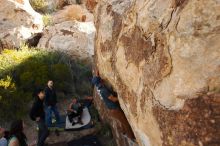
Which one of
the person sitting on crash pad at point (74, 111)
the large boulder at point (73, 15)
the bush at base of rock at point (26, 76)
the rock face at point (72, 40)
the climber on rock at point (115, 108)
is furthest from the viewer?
the large boulder at point (73, 15)

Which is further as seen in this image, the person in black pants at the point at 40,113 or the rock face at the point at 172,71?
the person in black pants at the point at 40,113

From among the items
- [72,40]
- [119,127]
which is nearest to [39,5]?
[72,40]

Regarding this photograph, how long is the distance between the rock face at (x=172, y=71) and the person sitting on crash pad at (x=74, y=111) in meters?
2.85

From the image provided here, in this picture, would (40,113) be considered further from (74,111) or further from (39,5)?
(39,5)

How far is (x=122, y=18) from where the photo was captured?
9281mm

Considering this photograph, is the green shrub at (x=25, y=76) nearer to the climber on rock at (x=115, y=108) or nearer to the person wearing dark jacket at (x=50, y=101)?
the person wearing dark jacket at (x=50, y=101)

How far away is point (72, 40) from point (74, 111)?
518 centimetres

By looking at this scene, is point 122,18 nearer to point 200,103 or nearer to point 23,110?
point 200,103

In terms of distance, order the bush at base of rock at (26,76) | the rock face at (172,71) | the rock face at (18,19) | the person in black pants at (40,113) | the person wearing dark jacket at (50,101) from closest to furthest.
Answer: the rock face at (172,71), the person in black pants at (40,113), the person wearing dark jacket at (50,101), the bush at base of rock at (26,76), the rock face at (18,19)

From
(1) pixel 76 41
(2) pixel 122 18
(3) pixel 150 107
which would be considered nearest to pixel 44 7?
(1) pixel 76 41

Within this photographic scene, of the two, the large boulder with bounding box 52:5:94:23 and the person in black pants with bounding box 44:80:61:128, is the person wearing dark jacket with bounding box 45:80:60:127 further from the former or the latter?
the large boulder with bounding box 52:5:94:23

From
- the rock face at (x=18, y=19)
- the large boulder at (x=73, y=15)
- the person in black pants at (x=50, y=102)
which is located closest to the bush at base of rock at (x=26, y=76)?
the person in black pants at (x=50, y=102)

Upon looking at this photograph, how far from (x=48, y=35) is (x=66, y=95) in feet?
12.8

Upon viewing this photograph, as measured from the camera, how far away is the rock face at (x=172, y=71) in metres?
6.09
